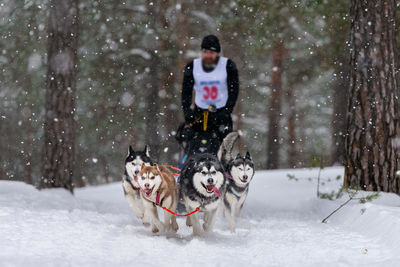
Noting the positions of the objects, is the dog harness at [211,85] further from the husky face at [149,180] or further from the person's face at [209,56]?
the husky face at [149,180]

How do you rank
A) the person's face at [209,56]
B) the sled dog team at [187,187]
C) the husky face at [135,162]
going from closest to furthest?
the sled dog team at [187,187] < the husky face at [135,162] < the person's face at [209,56]

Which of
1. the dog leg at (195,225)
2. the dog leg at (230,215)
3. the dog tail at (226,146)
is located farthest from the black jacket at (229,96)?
the dog leg at (195,225)

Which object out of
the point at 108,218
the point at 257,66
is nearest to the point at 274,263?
the point at 108,218

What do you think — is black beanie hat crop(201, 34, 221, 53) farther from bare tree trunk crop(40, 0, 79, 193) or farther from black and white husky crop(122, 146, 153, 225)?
bare tree trunk crop(40, 0, 79, 193)

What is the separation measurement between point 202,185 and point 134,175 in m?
0.98

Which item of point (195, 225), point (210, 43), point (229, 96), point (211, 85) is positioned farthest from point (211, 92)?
point (195, 225)

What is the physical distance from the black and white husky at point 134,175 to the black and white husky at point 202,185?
66cm

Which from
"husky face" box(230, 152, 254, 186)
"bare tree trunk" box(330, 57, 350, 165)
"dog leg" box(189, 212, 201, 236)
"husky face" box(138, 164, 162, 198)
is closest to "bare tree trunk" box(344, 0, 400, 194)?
"husky face" box(230, 152, 254, 186)

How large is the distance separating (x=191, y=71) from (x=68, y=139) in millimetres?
3251

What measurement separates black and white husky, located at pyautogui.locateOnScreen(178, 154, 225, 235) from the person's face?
1.65m

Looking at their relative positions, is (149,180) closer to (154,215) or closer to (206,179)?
(154,215)

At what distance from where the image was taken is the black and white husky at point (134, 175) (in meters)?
5.48

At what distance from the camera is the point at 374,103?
657cm

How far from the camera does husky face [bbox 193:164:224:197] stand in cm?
481
